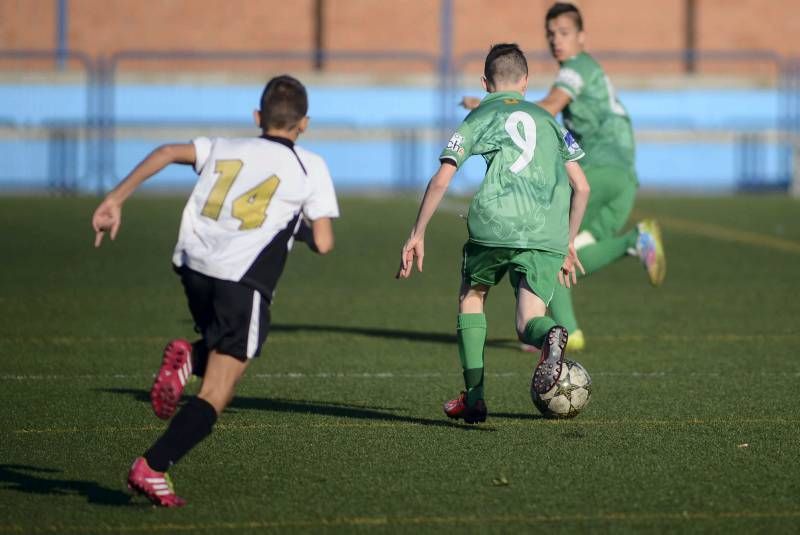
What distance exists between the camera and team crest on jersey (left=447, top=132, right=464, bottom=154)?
262 inches

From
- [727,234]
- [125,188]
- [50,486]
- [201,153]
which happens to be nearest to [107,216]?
[125,188]

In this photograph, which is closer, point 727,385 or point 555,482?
point 555,482

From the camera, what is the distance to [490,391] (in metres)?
8.04

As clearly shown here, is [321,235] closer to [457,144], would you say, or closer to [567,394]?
[457,144]

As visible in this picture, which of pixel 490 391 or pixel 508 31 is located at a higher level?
pixel 508 31

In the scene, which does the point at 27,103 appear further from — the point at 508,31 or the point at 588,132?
the point at 588,132

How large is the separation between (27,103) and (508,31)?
442 inches

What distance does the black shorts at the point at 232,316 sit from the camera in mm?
5520

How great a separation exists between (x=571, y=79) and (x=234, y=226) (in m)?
4.50

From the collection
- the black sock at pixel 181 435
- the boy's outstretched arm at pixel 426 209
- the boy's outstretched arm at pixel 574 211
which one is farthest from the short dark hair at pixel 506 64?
the black sock at pixel 181 435

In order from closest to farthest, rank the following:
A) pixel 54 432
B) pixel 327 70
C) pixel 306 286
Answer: pixel 54 432, pixel 306 286, pixel 327 70

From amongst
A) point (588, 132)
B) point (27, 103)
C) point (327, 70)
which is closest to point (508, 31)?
point (327, 70)

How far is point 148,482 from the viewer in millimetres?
5270

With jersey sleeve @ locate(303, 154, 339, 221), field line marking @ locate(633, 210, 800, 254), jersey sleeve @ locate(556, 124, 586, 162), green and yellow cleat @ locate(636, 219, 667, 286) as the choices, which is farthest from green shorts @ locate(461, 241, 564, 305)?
field line marking @ locate(633, 210, 800, 254)
